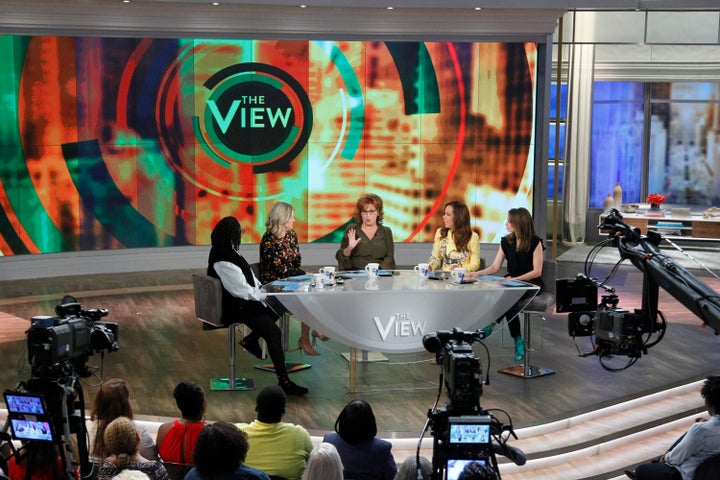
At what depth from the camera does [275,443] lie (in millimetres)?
4328

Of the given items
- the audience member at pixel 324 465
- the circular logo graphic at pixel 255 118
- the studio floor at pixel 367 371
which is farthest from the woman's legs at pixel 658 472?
the circular logo graphic at pixel 255 118

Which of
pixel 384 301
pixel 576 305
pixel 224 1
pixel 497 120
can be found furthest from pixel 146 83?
pixel 576 305

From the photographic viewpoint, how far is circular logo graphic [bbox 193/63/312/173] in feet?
34.9

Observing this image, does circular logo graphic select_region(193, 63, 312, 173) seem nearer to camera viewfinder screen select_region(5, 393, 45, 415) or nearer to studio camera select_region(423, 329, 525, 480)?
camera viewfinder screen select_region(5, 393, 45, 415)

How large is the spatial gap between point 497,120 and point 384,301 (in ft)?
16.7

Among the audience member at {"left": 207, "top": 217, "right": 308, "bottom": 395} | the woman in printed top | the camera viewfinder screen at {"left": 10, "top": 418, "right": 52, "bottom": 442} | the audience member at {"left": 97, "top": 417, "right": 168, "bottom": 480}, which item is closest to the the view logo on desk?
the audience member at {"left": 207, "top": 217, "right": 308, "bottom": 395}

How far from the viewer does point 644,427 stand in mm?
6031

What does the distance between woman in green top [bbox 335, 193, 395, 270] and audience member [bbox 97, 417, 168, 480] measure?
3.64 metres

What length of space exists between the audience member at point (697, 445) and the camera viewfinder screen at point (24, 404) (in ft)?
9.18

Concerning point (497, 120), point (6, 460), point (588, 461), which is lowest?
point (588, 461)

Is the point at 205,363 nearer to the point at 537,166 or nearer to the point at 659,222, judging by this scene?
the point at 537,166

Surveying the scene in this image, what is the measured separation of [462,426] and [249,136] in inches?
295

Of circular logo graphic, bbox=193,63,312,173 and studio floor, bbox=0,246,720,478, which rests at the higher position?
circular logo graphic, bbox=193,63,312,173

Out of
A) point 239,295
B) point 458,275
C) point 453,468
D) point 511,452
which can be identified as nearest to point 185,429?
point 453,468
